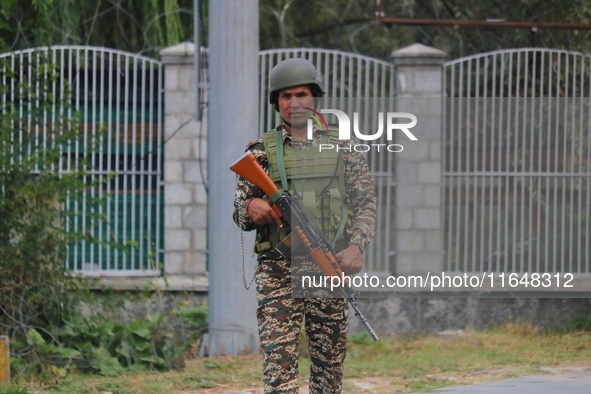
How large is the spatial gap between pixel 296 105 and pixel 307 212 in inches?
19.7

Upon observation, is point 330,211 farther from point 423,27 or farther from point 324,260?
point 423,27

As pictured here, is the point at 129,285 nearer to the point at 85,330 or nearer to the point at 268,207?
the point at 85,330

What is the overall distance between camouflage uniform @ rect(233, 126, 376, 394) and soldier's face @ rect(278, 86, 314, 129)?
81mm

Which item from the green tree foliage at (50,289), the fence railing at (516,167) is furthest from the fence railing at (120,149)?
the fence railing at (516,167)

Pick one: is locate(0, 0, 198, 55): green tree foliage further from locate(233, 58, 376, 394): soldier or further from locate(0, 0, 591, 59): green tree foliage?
locate(233, 58, 376, 394): soldier

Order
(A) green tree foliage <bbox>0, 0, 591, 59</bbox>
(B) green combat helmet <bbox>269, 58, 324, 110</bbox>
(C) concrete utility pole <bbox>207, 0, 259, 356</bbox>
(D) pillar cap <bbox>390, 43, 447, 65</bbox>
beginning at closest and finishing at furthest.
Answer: (B) green combat helmet <bbox>269, 58, 324, 110</bbox> < (C) concrete utility pole <bbox>207, 0, 259, 356</bbox> < (D) pillar cap <bbox>390, 43, 447, 65</bbox> < (A) green tree foliage <bbox>0, 0, 591, 59</bbox>

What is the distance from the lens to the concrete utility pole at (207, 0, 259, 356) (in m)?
8.41

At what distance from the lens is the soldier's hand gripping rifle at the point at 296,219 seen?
17.0 feet

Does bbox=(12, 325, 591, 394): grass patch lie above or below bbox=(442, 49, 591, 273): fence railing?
below

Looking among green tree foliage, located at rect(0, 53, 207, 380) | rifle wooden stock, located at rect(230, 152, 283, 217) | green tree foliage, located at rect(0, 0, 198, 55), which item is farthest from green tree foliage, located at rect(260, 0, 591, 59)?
rifle wooden stock, located at rect(230, 152, 283, 217)

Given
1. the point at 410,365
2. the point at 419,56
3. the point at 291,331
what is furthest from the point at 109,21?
the point at 291,331

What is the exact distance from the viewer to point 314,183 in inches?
211

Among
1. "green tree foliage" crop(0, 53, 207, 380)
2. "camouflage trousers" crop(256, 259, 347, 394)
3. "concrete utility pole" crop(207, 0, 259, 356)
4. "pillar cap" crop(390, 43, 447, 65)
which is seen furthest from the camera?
"pillar cap" crop(390, 43, 447, 65)

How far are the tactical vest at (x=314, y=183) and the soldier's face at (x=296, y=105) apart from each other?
0.09 metres
